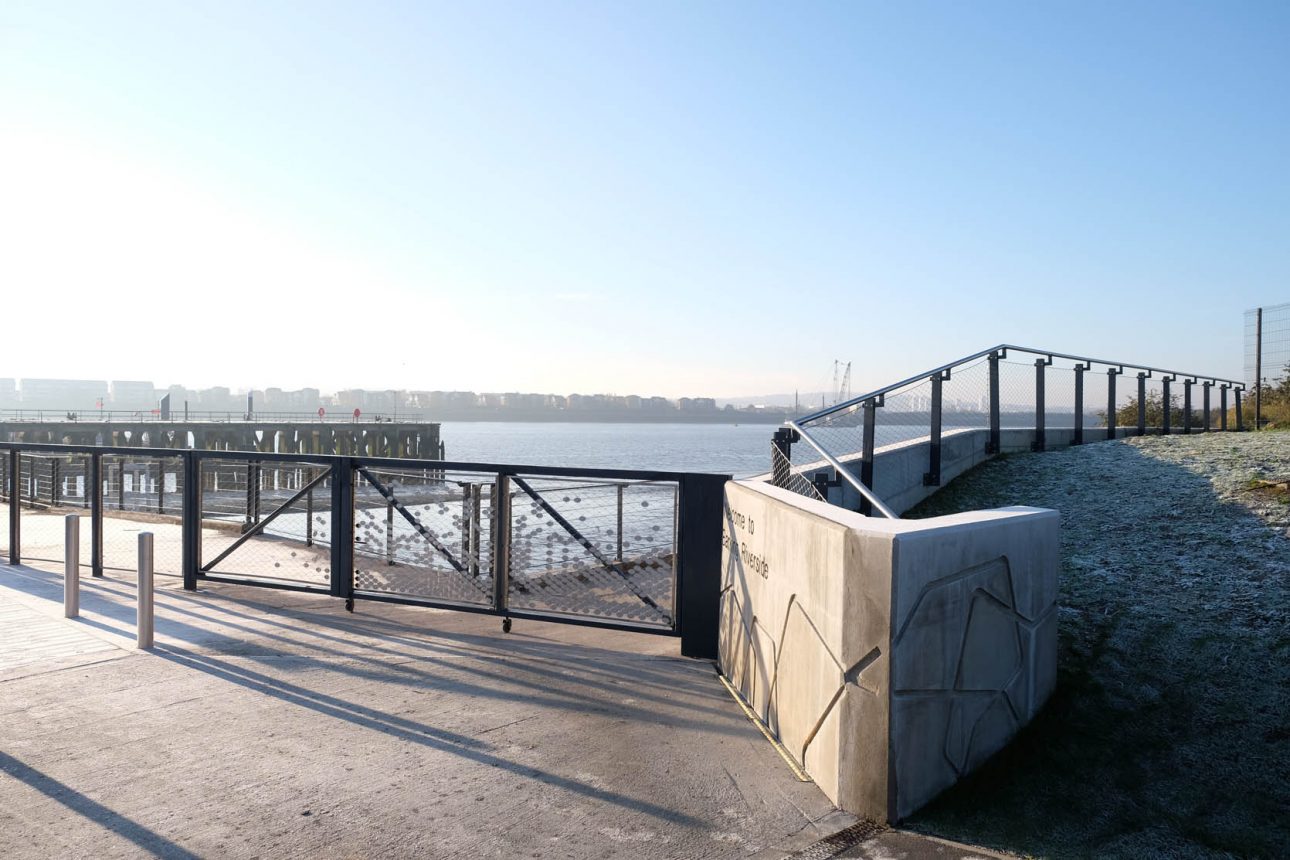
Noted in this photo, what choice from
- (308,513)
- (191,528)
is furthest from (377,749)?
(191,528)

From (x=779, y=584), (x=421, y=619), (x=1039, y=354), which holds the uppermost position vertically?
(x=1039, y=354)

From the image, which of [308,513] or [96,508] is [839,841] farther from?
[96,508]

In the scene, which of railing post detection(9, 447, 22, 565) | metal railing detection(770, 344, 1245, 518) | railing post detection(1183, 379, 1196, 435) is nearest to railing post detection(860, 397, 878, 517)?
metal railing detection(770, 344, 1245, 518)

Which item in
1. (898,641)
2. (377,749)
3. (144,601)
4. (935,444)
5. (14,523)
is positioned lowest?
(377,749)

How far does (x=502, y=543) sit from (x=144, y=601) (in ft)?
8.80

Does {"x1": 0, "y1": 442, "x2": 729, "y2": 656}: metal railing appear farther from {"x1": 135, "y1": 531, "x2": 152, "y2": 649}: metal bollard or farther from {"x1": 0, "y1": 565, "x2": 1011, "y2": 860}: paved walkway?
{"x1": 135, "y1": 531, "x2": 152, "y2": 649}: metal bollard

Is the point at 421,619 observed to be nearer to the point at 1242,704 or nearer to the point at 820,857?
the point at 820,857

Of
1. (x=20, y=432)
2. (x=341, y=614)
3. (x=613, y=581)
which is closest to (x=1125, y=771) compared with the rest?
(x=613, y=581)

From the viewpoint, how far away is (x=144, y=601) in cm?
685

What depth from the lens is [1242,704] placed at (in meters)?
5.37

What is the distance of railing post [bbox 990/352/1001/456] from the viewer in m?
11.7

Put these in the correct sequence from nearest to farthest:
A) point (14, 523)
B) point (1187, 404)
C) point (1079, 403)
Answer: point (14, 523)
point (1079, 403)
point (1187, 404)

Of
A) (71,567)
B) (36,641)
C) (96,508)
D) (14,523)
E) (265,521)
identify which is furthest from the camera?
(14,523)

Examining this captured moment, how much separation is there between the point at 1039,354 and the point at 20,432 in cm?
6412
